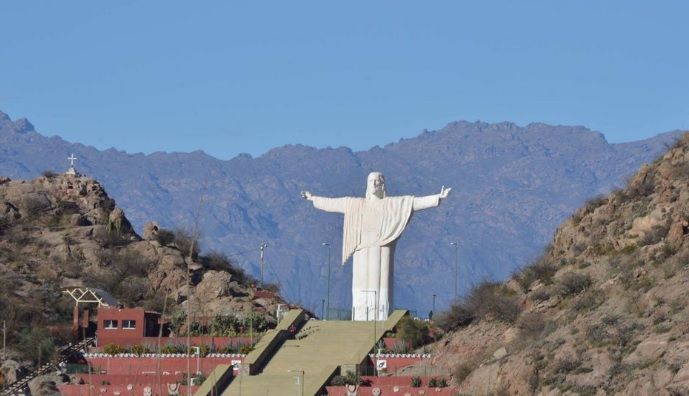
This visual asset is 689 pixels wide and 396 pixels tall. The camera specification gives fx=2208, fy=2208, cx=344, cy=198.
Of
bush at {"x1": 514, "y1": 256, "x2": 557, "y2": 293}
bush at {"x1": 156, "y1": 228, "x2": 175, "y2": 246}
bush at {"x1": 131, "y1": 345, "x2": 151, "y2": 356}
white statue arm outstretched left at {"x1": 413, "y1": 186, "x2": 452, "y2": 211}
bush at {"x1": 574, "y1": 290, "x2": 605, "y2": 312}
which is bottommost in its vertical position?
bush at {"x1": 131, "y1": 345, "x2": 151, "y2": 356}

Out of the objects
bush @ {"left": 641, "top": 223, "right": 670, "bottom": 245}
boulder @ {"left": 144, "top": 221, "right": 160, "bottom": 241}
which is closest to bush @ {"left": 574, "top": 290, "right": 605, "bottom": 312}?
bush @ {"left": 641, "top": 223, "right": 670, "bottom": 245}

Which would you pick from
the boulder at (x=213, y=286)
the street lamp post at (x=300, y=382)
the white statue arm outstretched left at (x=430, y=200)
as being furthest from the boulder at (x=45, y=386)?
the white statue arm outstretched left at (x=430, y=200)

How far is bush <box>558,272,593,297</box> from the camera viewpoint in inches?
3017

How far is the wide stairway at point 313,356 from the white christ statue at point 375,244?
4.68 ft

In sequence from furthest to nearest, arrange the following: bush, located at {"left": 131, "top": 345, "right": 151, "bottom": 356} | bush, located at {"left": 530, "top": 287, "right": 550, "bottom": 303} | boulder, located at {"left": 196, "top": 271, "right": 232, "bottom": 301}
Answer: boulder, located at {"left": 196, "top": 271, "right": 232, "bottom": 301}, bush, located at {"left": 131, "top": 345, "right": 151, "bottom": 356}, bush, located at {"left": 530, "top": 287, "right": 550, "bottom": 303}

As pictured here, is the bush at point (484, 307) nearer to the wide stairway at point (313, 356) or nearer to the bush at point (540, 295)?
the bush at point (540, 295)

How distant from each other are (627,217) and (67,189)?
29.5m

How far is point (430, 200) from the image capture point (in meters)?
84.9

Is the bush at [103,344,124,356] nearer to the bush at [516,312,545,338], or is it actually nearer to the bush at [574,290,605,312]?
the bush at [516,312,545,338]

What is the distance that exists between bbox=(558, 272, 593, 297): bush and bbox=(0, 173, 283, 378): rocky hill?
1346cm

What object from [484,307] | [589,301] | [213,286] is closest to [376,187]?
[213,286]

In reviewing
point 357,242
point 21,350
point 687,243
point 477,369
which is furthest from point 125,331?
point 687,243

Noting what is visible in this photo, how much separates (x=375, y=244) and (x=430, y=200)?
8.90ft

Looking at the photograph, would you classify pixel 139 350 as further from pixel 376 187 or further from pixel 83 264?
pixel 83 264
